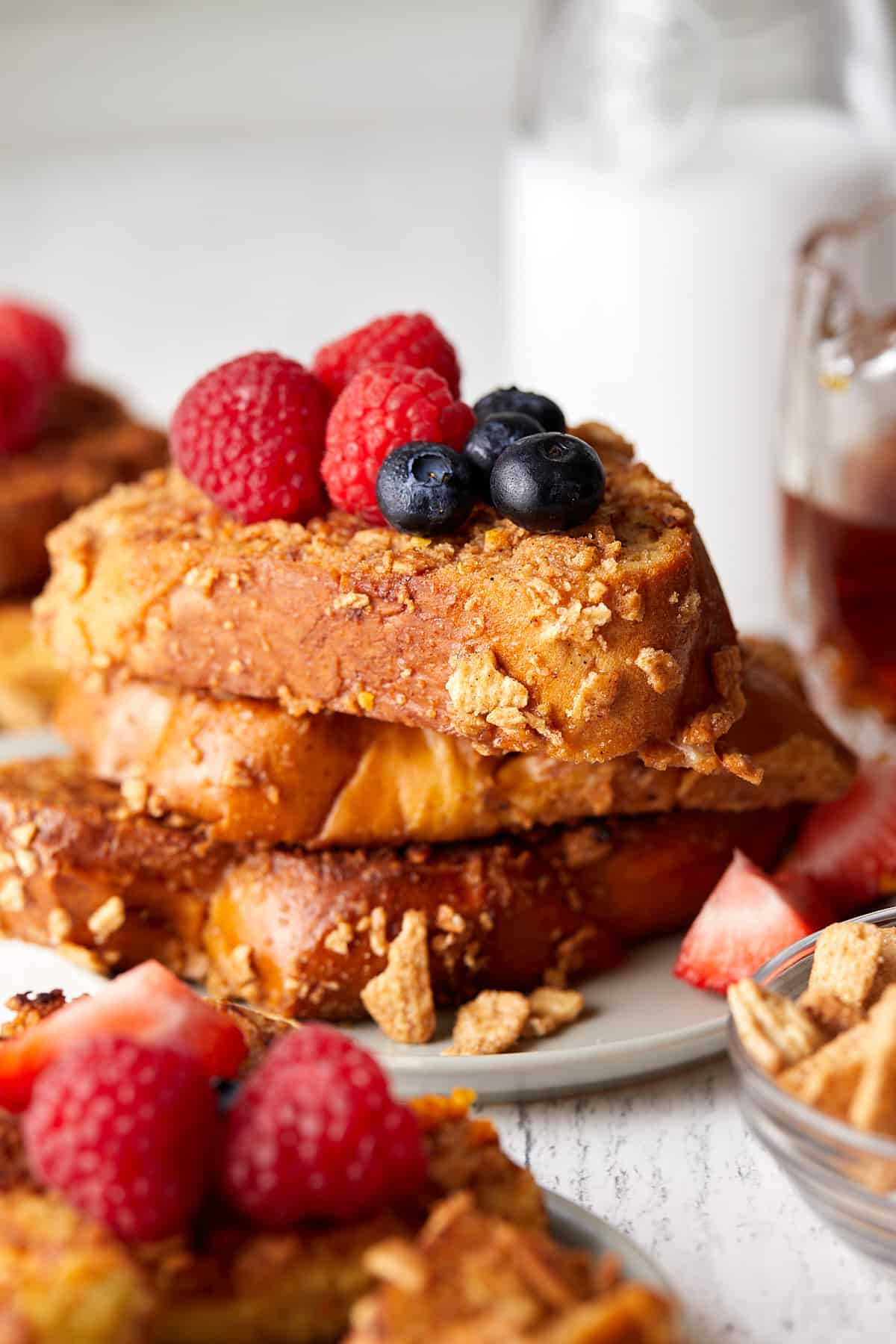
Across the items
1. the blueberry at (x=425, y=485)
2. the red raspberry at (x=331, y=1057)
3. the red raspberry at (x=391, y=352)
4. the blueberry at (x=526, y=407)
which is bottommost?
the red raspberry at (x=331, y=1057)

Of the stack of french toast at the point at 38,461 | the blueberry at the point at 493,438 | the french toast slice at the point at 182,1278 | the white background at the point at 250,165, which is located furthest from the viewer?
the white background at the point at 250,165

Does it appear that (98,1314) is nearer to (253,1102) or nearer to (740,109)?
(253,1102)

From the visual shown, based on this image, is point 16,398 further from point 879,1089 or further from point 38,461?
point 879,1089

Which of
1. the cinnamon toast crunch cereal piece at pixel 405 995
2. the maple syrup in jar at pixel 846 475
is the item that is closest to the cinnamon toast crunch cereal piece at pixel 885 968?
the cinnamon toast crunch cereal piece at pixel 405 995

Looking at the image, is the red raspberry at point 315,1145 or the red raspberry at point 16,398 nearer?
the red raspberry at point 315,1145

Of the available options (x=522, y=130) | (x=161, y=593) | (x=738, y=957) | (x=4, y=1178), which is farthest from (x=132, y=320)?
(x=4, y=1178)

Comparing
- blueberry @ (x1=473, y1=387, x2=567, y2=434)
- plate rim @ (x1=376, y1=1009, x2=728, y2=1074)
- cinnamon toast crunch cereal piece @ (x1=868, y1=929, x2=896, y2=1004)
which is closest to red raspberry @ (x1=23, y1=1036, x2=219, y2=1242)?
plate rim @ (x1=376, y1=1009, x2=728, y2=1074)

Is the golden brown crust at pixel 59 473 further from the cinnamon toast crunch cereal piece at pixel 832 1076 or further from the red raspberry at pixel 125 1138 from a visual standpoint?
the cinnamon toast crunch cereal piece at pixel 832 1076
